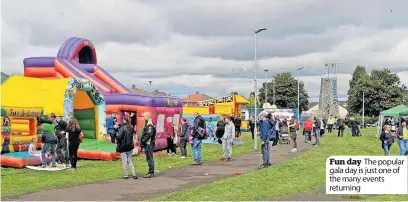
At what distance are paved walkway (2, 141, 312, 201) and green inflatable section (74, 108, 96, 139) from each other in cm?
642

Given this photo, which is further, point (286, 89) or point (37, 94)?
point (286, 89)

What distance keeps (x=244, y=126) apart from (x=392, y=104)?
38.4m

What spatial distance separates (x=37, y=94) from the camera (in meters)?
18.5

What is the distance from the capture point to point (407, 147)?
61.1ft

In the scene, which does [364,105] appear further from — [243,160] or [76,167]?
[76,167]

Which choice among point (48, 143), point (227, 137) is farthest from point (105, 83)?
point (48, 143)

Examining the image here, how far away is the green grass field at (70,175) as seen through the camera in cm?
1188

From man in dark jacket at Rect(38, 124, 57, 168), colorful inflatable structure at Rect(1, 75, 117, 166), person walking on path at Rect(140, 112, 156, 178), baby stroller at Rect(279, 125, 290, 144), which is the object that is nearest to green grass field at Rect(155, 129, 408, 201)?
person walking on path at Rect(140, 112, 156, 178)

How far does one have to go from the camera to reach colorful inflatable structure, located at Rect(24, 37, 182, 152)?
21.7m

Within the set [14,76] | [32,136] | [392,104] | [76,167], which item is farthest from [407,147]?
[392,104]

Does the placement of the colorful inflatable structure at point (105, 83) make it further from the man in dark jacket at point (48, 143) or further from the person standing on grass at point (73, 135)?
the person standing on grass at point (73, 135)

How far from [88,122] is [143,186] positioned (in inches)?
395

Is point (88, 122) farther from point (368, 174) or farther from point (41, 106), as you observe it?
point (368, 174)

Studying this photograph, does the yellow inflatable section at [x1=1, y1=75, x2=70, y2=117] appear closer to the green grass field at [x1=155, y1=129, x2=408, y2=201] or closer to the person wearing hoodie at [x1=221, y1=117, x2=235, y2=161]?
the person wearing hoodie at [x1=221, y1=117, x2=235, y2=161]
